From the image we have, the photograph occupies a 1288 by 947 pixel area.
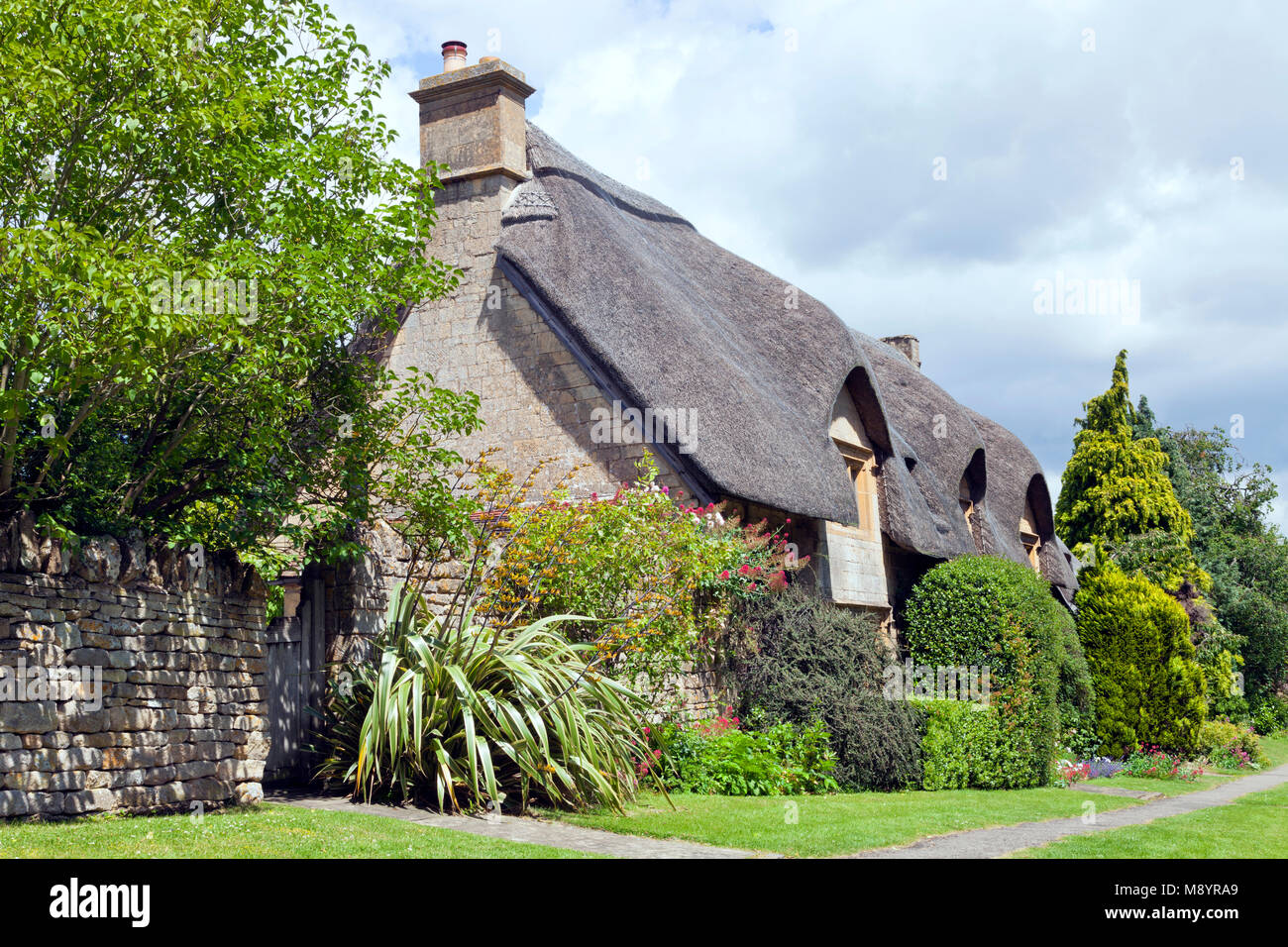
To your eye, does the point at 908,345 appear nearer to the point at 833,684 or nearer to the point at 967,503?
the point at 967,503

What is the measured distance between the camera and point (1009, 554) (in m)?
21.3

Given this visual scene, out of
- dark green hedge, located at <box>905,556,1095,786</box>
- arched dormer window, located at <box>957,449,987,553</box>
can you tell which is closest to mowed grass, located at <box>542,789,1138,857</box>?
dark green hedge, located at <box>905,556,1095,786</box>

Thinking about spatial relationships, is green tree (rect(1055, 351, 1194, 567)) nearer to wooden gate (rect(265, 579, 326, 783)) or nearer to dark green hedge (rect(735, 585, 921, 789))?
dark green hedge (rect(735, 585, 921, 789))

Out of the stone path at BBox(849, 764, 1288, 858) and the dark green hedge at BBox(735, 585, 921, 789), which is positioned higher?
the dark green hedge at BBox(735, 585, 921, 789)

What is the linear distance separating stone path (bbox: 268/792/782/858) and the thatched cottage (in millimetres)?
4947

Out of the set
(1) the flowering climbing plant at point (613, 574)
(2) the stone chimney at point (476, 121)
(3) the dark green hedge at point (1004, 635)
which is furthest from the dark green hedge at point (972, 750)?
(2) the stone chimney at point (476, 121)

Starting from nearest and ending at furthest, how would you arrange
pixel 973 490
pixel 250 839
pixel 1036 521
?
1. pixel 250 839
2. pixel 973 490
3. pixel 1036 521

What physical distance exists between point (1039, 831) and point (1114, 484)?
56.1 ft

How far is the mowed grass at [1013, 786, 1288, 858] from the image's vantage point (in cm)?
820

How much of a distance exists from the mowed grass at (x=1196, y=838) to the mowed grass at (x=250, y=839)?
380cm

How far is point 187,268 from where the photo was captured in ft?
23.5

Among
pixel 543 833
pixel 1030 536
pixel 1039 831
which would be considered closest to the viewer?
pixel 543 833

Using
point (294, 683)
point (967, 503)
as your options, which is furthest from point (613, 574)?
point (967, 503)
